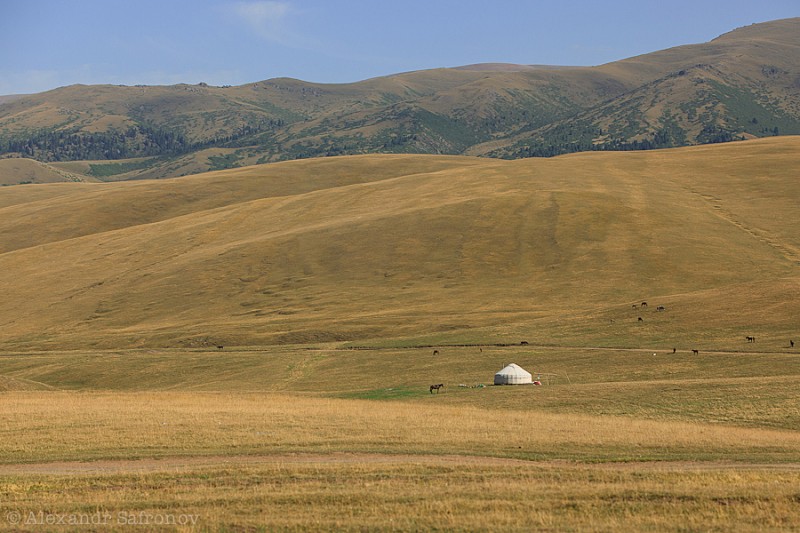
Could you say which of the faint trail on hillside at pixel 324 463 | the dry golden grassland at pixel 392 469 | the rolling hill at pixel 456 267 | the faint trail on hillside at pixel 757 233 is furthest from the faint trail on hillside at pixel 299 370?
the faint trail on hillside at pixel 757 233

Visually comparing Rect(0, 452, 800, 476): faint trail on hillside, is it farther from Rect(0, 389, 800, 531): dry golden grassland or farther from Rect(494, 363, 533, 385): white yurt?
Rect(494, 363, 533, 385): white yurt

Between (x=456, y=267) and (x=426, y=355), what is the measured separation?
43.7 m

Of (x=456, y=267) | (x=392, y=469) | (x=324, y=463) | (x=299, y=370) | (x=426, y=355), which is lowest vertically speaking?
(x=299, y=370)

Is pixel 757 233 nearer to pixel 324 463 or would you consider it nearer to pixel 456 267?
pixel 456 267

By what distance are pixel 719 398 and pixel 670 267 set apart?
66.6m

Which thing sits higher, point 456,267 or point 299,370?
point 456,267

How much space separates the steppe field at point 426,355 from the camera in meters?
24.7

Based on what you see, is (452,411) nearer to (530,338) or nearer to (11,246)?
(530,338)

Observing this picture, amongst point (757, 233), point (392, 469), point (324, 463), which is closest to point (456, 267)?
point (757, 233)

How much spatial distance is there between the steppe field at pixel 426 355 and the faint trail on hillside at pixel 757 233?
726 mm

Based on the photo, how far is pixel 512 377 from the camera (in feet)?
207

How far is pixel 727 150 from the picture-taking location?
194625 millimetres

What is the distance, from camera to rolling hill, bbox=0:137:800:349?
90812 mm

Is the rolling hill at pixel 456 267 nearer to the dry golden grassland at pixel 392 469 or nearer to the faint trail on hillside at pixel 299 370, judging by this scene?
the faint trail on hillside at pixel 299 370
